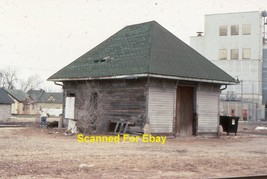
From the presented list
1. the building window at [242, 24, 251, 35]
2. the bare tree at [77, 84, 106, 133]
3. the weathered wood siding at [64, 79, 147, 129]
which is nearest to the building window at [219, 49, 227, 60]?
the building window at [242, 24, 251, 35]

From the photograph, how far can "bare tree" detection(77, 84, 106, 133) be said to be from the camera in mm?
21016

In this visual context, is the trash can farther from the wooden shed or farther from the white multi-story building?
the white multi-story building

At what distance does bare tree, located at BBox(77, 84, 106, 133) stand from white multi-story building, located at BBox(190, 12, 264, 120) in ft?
138

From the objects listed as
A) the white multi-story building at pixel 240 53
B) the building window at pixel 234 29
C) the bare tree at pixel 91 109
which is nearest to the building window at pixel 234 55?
the white multi-story building at pixel 240 53

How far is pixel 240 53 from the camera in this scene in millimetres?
64375

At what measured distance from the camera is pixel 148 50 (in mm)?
21641

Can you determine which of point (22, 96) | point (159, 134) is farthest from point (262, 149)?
point (22, 96)

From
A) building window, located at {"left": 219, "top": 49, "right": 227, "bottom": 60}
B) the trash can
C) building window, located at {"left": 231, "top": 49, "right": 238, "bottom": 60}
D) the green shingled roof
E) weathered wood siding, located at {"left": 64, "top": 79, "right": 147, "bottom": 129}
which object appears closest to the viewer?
weathered wood siding, located at {"left": 64, "top": 79, "right": 147, "bottom": 129}

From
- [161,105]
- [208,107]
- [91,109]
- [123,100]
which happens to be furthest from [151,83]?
[208,107]

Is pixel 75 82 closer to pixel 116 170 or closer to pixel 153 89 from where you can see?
pixel 153 89

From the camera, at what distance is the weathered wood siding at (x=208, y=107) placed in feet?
72.4

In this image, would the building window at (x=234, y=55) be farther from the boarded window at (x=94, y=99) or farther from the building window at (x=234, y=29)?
the boarded window at (x=94, y=99)

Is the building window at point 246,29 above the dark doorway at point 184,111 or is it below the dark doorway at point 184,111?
above

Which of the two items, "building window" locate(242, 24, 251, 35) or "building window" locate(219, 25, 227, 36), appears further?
"building window" locate(219, 25, 227, 36)
